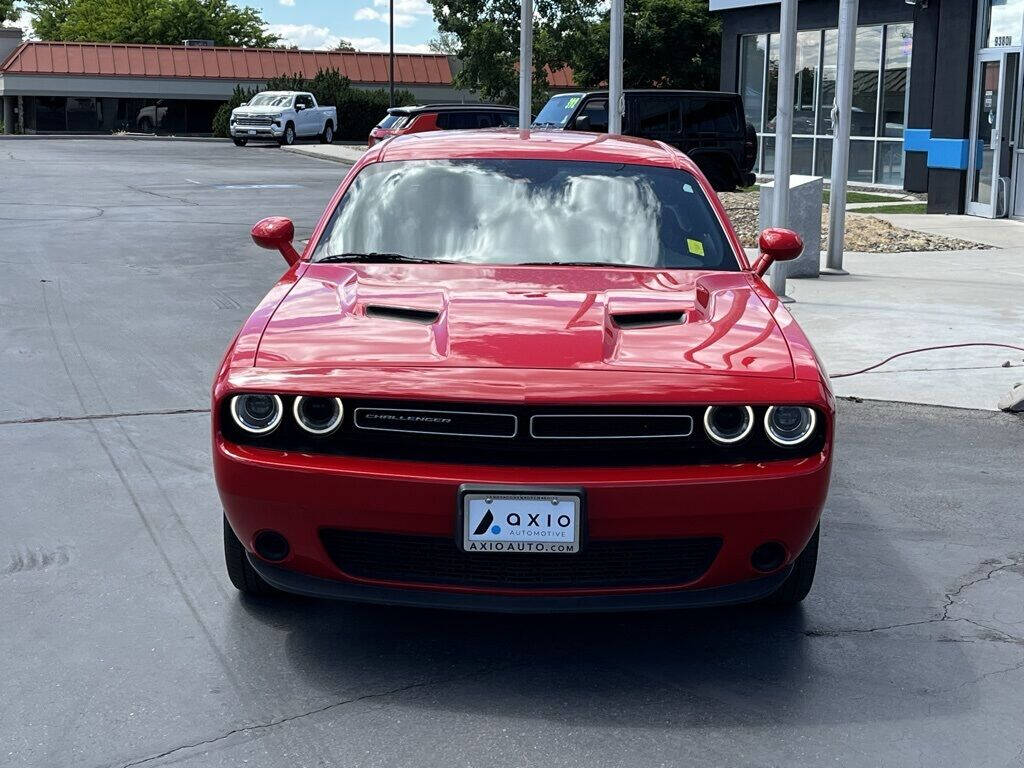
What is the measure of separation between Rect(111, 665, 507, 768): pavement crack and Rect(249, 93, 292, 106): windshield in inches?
1822

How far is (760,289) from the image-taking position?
494 cm

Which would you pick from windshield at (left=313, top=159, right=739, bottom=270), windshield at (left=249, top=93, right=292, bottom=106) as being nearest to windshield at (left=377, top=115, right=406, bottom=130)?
windshield at (left=249, top=93, right=292, bottom=106)

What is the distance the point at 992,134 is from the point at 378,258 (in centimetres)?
1733

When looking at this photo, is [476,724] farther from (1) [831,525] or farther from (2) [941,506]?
(2) [941,506]

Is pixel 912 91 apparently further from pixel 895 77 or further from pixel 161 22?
pixel 161 22

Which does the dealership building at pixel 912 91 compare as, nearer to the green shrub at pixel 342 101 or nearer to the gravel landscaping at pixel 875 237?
the gravel landscaping at pixel 875 237

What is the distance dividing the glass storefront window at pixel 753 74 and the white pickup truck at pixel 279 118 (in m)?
21.1

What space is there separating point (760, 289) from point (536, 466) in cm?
149

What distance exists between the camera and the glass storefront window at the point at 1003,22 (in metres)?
20.0

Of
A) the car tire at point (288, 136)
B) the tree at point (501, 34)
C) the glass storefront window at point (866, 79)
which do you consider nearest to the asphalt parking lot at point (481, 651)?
the glass storefront window at point (866, 79)

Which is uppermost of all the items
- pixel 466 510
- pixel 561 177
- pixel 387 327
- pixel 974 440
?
pixel 561 177

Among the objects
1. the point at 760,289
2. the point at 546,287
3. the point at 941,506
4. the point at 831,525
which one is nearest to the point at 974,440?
the point at 941,506

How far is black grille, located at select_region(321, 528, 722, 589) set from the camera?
389 centimetres

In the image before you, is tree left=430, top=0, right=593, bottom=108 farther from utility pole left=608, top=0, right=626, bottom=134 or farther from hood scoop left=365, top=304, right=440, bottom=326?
hood scoop left=365, top=304, right=440, bottom=326
